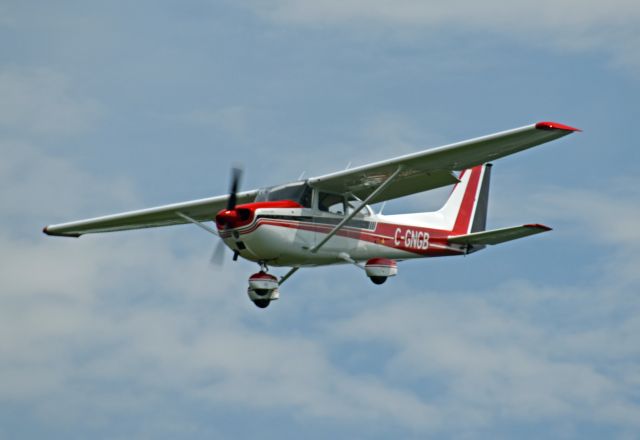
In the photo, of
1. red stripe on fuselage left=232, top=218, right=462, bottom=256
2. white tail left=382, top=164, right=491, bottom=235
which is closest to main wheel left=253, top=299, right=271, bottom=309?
red stripe on fuselage left=232, top=218, right=462, bottom=256

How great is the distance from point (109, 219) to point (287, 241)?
6375 mm

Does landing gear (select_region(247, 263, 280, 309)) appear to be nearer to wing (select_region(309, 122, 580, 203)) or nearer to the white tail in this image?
wing (select_region(309, 122, 580, 203))

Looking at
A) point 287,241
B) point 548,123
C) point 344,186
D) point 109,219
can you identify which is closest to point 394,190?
point 344,186

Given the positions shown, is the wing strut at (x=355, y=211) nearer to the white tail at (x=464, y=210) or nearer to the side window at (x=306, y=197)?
the side window at (x=306, y=197)

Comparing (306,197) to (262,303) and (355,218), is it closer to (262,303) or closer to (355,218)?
(355,218)

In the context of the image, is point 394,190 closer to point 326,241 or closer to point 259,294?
point 326,241

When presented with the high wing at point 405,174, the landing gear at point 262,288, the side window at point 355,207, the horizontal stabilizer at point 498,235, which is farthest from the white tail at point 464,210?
the landing gear at point 262,288

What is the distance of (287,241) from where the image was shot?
1043 inches

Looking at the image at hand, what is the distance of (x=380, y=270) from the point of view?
27.8m

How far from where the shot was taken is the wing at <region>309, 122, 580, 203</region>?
81.5 feet

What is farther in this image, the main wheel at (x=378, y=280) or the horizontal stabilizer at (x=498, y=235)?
the main wheel at (x=378, y=280)

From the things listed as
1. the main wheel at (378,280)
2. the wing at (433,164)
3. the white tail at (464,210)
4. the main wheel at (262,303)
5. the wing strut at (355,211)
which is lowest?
the main wheel at (262,303)

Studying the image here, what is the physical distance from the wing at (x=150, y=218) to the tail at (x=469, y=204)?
489cm

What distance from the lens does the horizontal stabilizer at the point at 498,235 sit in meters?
27.4
